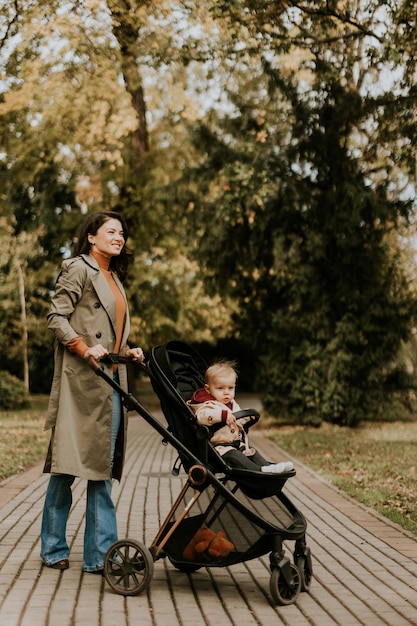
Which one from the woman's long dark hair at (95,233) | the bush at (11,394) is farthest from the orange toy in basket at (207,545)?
the bush at (11,394)

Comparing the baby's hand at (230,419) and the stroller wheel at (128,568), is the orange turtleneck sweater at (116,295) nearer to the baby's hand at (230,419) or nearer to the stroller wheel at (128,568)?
the baby's hand at (230,419)

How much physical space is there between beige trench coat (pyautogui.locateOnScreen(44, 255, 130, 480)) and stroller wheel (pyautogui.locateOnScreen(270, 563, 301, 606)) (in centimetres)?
116

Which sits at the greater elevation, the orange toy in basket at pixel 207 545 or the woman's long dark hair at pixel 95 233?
the woman's long dark hair at pixel 95 233

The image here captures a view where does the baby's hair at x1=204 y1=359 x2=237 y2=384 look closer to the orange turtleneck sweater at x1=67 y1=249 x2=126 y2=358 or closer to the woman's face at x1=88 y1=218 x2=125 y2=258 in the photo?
the orange turtleneck sweater at x1=67 y1=249 x2=126 y2=358

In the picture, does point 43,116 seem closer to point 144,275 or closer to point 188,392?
point 144,275

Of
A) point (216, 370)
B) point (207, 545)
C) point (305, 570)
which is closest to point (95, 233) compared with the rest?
point (216, 370)

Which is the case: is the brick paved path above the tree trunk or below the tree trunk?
below

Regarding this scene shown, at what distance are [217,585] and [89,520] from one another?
856 millimetres

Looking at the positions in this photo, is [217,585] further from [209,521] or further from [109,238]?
[109,238]

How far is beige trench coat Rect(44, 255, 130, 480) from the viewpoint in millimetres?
5113

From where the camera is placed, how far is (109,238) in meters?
5.45

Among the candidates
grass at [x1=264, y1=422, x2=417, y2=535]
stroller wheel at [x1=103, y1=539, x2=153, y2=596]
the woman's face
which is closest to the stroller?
stroller wheel at [x1=103, y1=539, x2=153, y2=596]

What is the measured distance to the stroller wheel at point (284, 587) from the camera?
185 inches

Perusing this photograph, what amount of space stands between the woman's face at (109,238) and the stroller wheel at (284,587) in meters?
2.18
